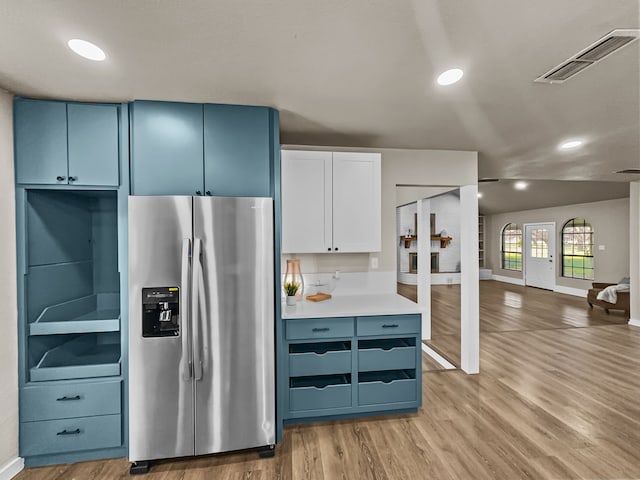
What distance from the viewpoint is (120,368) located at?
89.5 inches

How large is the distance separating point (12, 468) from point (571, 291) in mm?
10604

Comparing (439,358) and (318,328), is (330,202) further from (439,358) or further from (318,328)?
(439,358)

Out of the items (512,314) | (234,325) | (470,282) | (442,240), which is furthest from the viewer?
(442,240)

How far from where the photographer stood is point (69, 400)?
2.19m

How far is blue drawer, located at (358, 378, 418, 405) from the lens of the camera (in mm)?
2660

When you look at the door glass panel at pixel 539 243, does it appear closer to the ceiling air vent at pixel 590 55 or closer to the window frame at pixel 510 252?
the window frame at pixel 510 252

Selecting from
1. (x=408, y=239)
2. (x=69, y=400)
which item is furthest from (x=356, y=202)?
(x=408, y=239)

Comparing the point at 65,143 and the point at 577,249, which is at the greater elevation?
the point at 65,143

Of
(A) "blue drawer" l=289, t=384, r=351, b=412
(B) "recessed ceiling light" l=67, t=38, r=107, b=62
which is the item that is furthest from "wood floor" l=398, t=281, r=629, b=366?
(B) "recessed ceiling light" l=67, t=38, r=107, b=62

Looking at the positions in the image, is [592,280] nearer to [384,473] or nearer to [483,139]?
[483,139]

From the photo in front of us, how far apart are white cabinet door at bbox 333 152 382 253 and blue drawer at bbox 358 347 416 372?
88 cm

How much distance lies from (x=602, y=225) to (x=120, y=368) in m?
9.78

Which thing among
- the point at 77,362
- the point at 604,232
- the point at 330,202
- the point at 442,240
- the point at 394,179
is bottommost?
the point at 77,362

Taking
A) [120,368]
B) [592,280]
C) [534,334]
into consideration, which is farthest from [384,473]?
[592,280]
